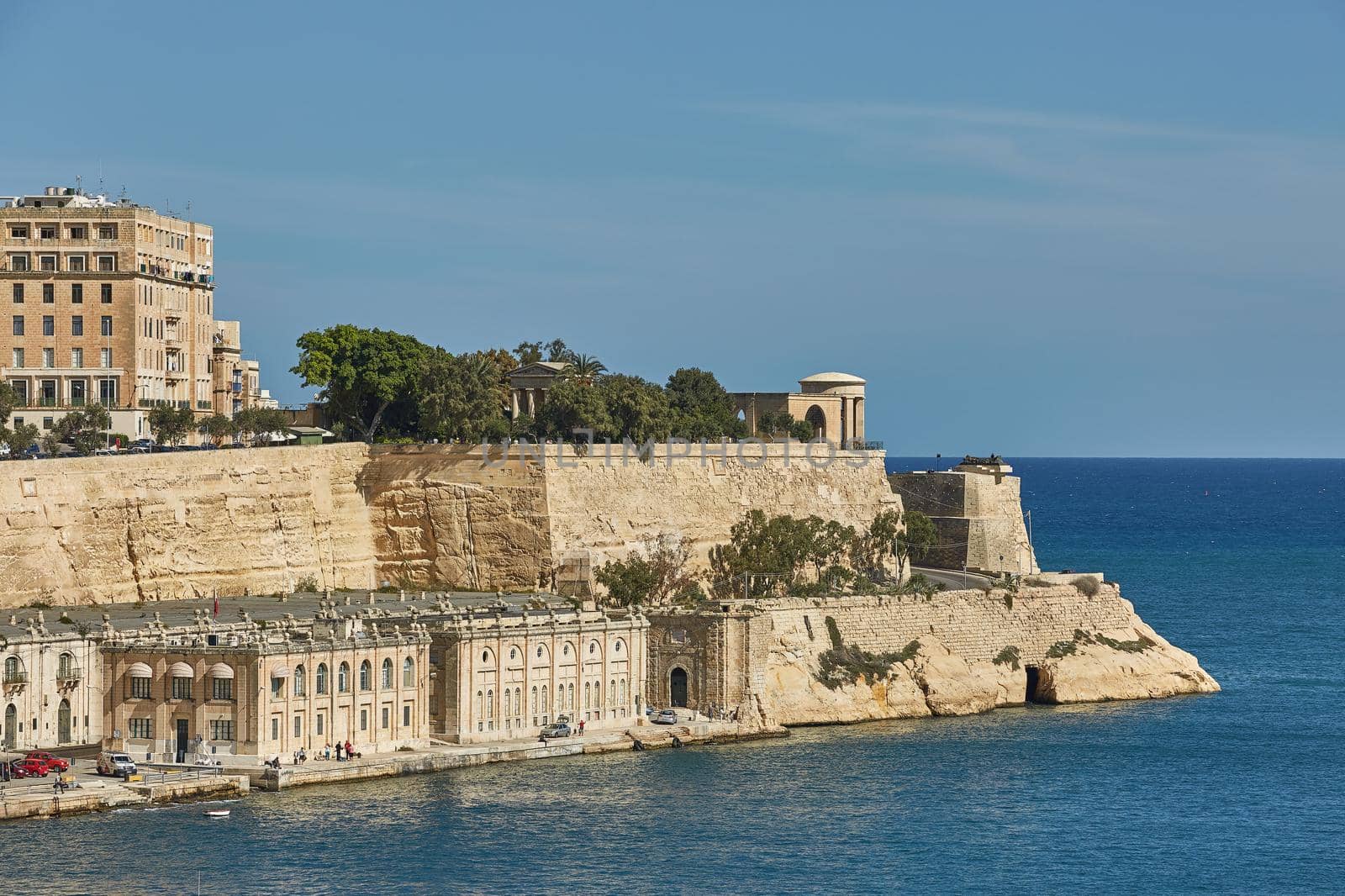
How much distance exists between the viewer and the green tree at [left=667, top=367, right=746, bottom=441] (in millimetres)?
104812

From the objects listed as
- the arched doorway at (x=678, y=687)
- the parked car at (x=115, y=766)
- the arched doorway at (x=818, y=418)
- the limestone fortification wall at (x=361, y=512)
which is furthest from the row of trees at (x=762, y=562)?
the parked car at (x=115, y=766)

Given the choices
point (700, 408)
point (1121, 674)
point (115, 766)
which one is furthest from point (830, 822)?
point (700, 408)

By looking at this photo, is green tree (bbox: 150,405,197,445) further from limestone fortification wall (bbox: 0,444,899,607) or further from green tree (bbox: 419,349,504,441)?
green tree (bbox: 419,349,504,441)

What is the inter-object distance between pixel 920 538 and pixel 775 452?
712 centimetres

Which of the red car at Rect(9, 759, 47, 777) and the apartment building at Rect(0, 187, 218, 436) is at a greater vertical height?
the apartment building at Rect(0, 187, 218, 436)

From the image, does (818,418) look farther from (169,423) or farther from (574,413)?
(169,423)

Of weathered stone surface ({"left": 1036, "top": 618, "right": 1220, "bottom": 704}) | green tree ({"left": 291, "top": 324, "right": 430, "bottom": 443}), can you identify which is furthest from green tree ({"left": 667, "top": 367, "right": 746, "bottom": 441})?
weathered stone surface ({"left": 1036, "top": 618, "right": 1220, "bottom": 704})

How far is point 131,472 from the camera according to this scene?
8150cm

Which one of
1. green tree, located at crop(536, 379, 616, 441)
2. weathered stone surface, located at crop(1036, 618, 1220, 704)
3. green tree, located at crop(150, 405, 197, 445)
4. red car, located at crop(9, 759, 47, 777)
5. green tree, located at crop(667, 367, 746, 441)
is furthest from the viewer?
green tree, located at crop(667, 367, 746, 441)

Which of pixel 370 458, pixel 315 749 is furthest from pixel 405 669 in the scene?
pixel 370 458

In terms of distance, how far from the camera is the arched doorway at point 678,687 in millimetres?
81688

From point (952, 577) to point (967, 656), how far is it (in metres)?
12.4

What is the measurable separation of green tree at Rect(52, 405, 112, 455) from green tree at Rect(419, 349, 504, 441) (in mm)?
12066

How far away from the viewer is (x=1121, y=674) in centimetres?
9144
